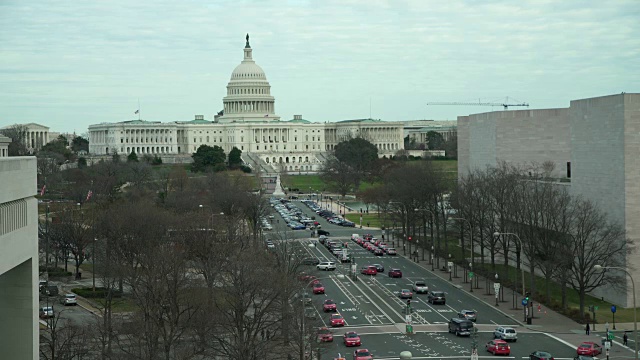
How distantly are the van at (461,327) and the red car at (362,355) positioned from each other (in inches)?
312

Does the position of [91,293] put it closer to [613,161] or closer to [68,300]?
[68,300]

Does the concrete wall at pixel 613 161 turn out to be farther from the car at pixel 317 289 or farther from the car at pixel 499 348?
the car at pixel 317 289

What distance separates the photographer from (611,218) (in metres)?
61.7

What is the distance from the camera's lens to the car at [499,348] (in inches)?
1821

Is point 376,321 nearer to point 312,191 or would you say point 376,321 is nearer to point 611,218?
point 611,218

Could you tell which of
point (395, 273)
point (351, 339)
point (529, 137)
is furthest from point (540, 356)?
point (529, 137)

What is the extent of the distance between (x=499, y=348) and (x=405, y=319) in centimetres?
1065

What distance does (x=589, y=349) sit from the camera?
151 feet

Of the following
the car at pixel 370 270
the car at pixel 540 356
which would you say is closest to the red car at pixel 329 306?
the car at pixel 540 356

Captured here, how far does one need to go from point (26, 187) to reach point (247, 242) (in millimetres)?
45623

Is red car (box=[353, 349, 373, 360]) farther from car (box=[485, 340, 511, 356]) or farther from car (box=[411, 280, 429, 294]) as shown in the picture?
car (box=[411, 280, 429, 294])

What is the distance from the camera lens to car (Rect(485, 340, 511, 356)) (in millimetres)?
46250

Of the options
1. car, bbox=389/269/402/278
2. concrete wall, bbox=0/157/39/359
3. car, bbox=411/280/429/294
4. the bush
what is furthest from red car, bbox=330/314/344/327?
concrete wall, bbox=0/157/39/359

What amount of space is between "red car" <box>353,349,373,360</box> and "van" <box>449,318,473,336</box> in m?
7.93
